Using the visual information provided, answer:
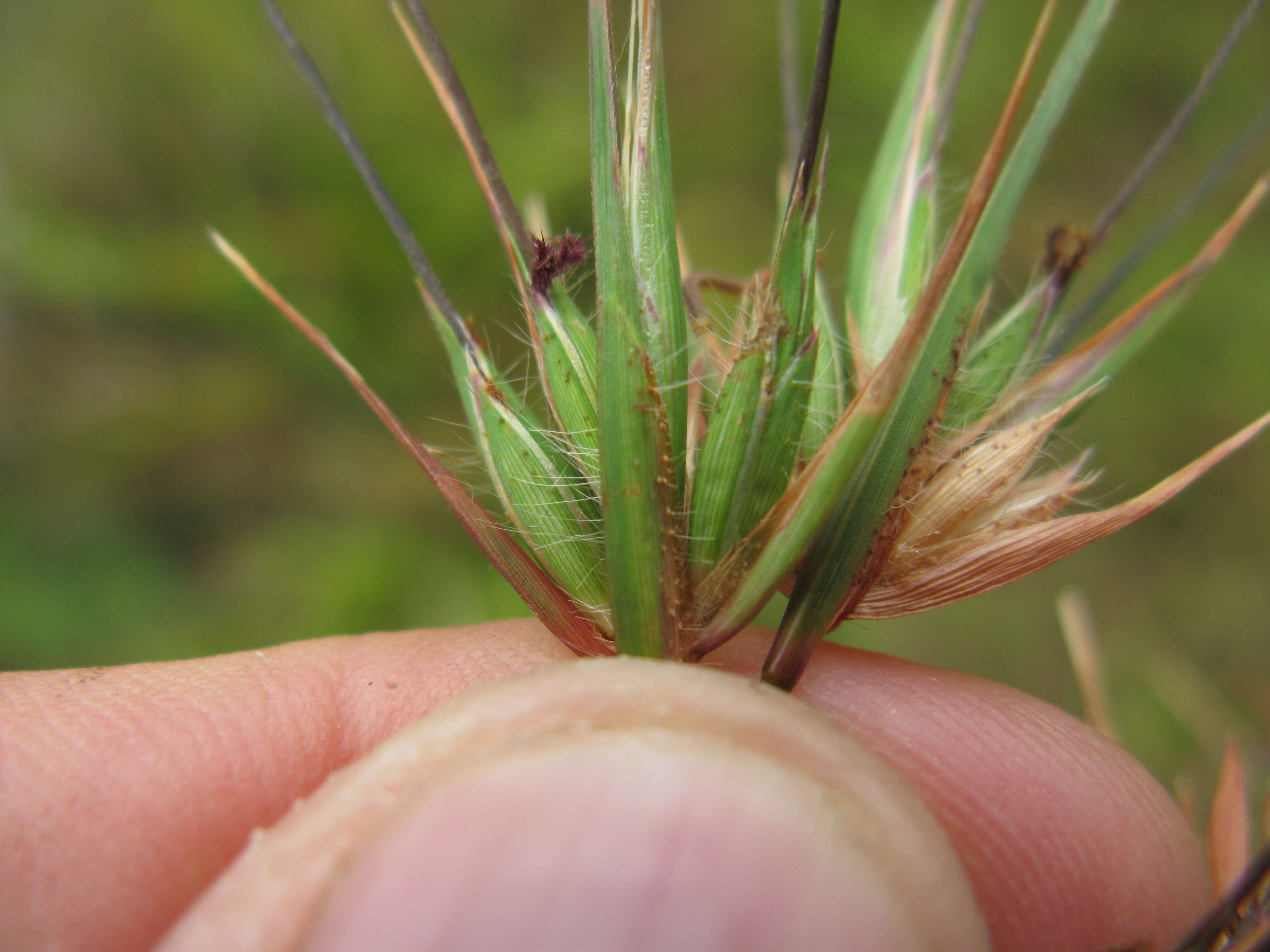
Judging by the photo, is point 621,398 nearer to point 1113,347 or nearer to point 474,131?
point 474,131

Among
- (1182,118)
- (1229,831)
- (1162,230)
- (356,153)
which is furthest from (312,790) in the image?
(1182,118)

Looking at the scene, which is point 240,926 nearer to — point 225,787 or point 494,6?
point 225,787

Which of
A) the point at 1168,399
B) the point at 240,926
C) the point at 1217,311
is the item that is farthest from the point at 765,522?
the point at 1217,311

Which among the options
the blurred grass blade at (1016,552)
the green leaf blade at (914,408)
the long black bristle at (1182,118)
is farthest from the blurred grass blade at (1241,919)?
the long black bristle at (1182,118)

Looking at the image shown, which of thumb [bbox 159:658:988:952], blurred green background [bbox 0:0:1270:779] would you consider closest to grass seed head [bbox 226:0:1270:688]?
thumb [bbox 159:658:988:952]

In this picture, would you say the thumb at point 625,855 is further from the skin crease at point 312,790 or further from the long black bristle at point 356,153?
the long black bristle at point 356,153

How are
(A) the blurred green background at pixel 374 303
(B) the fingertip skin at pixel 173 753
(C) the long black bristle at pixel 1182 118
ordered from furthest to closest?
(A) the blurred green background at pixel 374 303 → (B) the fingertip skin at pixel 173 753 → (C) the long black bristle at pixel 1182 118
